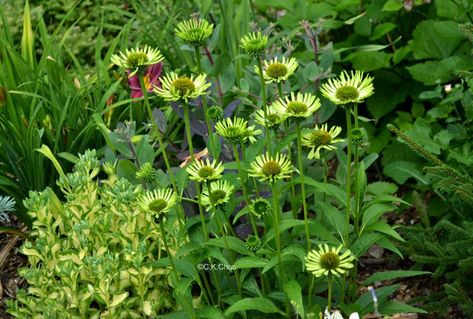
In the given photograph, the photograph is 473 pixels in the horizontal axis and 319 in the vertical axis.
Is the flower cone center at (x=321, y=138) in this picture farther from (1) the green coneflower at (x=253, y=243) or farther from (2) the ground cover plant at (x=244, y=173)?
(1) the green coneflower at (x=253, y=243)

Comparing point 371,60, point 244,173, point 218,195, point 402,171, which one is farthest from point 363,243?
point 371,60

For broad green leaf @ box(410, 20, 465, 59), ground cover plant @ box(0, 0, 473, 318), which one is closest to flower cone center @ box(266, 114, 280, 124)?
ground cover plant @ box(0, 0, 473, 318)

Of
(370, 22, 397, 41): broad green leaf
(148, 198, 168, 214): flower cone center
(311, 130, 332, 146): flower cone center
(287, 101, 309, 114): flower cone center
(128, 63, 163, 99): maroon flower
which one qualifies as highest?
(370, 22, 397, 41): broad green leaf

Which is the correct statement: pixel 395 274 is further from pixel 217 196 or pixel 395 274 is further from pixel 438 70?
pixel 438 70

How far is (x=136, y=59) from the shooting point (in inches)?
82.4

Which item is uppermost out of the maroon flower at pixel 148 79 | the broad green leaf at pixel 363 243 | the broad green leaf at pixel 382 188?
the maroon flower at pixel 148 79

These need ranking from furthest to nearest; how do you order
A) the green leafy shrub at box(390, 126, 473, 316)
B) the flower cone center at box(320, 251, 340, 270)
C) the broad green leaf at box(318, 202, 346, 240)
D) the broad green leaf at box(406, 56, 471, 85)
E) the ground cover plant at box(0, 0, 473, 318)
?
the broad green leaf at box(406, 56, 471, 85), the green leafy shrub at box(390, 126, 473, 316), the broad green leaf at box(318, 202, 346, 240), the ground cover plant at box(0, 0, 473, 318), the flower cone center at box(320, 251, 340, 270)

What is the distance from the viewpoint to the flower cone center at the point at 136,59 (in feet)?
6.85

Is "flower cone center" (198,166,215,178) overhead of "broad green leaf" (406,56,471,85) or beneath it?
beneath

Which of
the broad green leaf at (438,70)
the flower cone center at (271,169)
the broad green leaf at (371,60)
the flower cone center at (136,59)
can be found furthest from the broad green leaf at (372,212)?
the broad green leaf at (371,60)

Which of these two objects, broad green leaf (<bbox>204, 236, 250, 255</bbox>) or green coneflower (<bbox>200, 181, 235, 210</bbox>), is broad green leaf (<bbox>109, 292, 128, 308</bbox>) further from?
green coneflower (<bbox>200, 181, 235, 210</bbox>)

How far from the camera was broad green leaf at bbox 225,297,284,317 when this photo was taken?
2.23 meters

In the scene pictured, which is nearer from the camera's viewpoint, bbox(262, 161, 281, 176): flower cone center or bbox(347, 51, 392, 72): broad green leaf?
bbox(262, 161, 281, 176): flower cone center

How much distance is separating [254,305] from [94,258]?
53 cm
